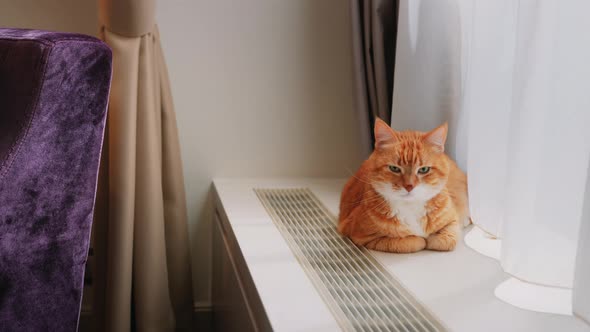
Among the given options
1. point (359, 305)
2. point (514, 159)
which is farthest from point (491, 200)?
point (359, 305)

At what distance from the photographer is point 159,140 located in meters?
1.62

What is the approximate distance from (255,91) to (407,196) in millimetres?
864

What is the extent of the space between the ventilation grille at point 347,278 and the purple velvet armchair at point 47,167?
16.3 inches

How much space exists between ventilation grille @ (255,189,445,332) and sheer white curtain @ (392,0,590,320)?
17 centimetres

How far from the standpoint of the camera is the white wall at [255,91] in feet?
5.96

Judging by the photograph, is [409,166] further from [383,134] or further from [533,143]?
[533,143]

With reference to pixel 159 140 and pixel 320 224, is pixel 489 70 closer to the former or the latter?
pixel 320 224

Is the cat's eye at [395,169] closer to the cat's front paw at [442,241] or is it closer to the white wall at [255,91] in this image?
the cat's front paw at [442,241]

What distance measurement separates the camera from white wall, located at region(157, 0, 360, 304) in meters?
1.82

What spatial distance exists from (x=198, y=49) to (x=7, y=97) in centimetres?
84

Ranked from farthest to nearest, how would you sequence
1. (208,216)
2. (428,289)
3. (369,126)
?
(208,216), (369,126), (428,289)

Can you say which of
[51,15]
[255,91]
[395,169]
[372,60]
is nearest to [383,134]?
[395,169]

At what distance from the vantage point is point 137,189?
1.55m

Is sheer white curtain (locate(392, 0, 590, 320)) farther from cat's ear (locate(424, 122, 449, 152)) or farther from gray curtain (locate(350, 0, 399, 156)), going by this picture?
gray curtain (locate(350, 0, 399, 156))
